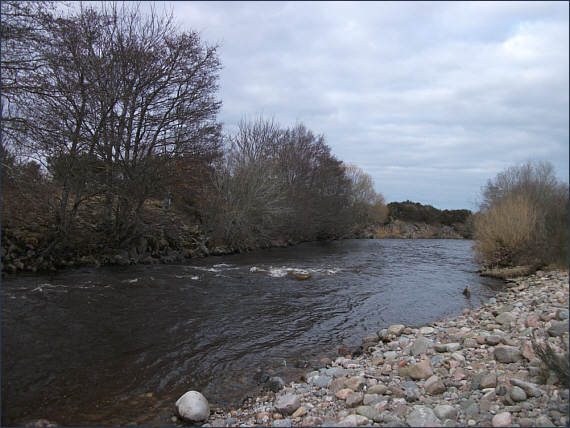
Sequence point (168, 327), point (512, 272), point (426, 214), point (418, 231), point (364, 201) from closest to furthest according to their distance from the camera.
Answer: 1. point (168, 327)
2. point (512, 272)
3. point (364, 201)
4. point (418, 231)
5. point (426, 214)

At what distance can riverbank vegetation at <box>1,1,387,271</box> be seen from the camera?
951cm

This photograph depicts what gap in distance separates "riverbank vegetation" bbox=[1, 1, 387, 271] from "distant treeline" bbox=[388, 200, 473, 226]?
35.6 meters

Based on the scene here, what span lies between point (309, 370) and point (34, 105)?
10746 millimetres

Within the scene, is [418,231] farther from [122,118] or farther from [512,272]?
[122,118]

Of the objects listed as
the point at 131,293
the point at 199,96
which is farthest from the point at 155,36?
the point at 131,293

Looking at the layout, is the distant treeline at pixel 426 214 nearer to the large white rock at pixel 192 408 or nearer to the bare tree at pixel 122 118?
the bare tree at pixel 122 118

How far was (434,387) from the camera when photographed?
4.28 m

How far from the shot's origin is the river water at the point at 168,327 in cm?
485

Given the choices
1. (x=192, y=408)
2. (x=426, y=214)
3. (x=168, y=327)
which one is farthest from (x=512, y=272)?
(x=426, y=214)

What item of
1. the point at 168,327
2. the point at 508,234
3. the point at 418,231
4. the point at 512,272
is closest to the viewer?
the point at 168,327

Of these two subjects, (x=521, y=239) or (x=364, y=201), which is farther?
(x=364, y=201)

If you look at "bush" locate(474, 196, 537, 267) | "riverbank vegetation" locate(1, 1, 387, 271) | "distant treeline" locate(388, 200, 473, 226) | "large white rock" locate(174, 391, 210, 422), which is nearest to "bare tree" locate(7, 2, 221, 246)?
"riverbank vegetation" locate(1, 1, 387, 271)

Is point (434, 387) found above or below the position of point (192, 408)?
above

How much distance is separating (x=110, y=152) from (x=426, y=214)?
49.0 m
